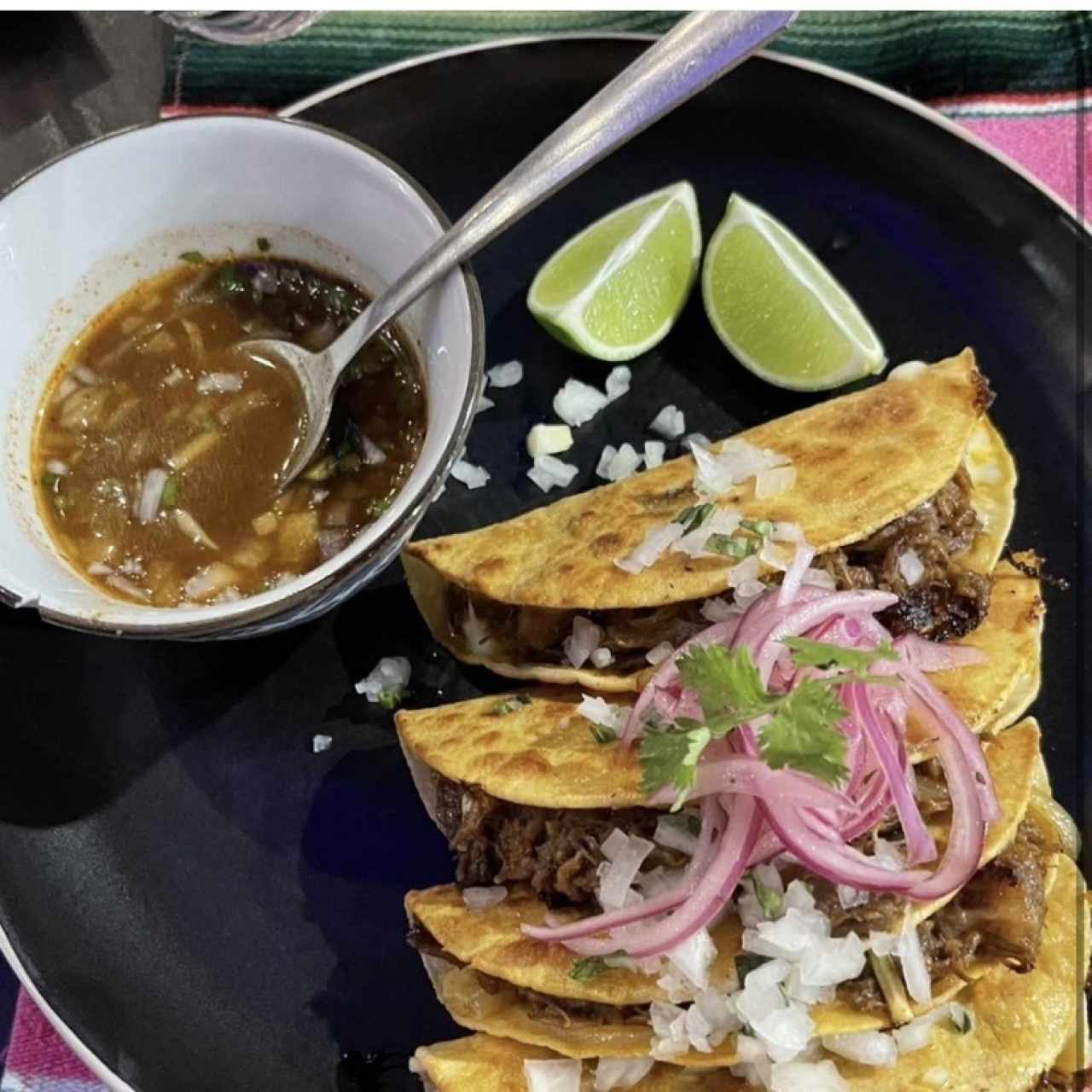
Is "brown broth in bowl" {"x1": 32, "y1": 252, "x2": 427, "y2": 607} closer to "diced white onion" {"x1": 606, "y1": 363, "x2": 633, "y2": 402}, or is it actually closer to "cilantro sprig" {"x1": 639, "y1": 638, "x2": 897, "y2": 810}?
"diced white onion" {"x1": 606, "y1": 363, "x2": 633, "y2": 402}

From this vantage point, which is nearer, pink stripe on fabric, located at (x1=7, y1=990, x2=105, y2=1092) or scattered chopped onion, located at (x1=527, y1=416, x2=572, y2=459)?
pink stripe on fabric, located at (x1=7, y1=990, x2=105, y2=1092)

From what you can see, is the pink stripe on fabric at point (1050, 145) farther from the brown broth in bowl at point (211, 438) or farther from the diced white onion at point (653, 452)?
the brown broth in bowl at point (211, 438)

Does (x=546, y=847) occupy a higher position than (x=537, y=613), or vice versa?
(x=537, y=613)

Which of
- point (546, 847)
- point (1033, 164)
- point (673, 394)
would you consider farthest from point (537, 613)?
point (1033, 164)

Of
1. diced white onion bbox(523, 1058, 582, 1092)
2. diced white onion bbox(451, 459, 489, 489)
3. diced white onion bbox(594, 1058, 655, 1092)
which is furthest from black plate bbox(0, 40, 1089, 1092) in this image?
diced white onion bbox(594, 1058, 655, 1092)

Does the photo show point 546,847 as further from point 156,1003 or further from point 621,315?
point 621,315

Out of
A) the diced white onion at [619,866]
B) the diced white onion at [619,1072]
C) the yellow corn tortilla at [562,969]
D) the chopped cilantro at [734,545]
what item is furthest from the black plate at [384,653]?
the chopped cilantro at [734,545]

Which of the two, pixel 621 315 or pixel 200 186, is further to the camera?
pixel 621 315
